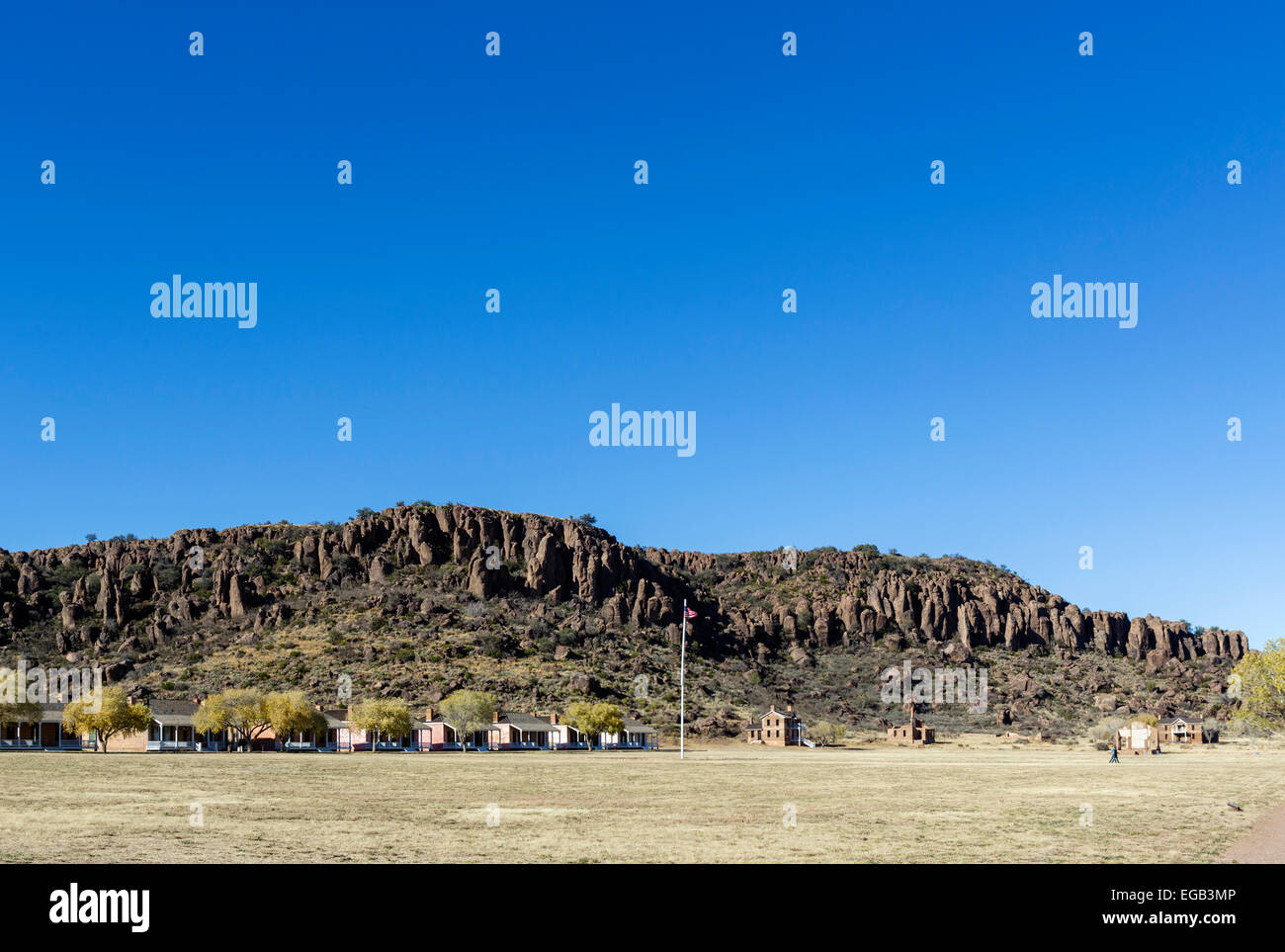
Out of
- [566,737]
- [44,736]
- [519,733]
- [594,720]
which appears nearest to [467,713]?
[519,733]

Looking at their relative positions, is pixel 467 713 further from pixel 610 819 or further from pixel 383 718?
pixel 610 819

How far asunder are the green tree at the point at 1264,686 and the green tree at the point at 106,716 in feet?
256

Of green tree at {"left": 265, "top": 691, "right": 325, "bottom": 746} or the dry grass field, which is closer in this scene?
the dry grass field

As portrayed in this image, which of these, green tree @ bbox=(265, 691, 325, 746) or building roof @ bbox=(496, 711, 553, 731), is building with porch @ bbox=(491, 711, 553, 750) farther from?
green tree @ bbox=(265, 691, 325, 746)

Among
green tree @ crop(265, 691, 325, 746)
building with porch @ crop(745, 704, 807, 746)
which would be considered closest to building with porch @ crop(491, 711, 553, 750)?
green tree @ crop(265, 691, 325, 746)

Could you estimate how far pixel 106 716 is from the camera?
83.9 metres


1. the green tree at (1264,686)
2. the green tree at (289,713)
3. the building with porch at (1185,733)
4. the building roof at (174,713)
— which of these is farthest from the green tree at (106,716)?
the building with porch at (1185,733)

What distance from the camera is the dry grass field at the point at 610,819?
66.8 feet

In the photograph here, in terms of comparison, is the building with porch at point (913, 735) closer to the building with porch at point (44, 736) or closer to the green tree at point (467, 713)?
the green tree at point (467, 713)

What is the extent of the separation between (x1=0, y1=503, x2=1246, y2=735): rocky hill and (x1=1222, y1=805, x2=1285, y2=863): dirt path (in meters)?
99.9

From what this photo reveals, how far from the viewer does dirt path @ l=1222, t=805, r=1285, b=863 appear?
19772 mm

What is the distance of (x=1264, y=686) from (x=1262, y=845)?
4141 cm
